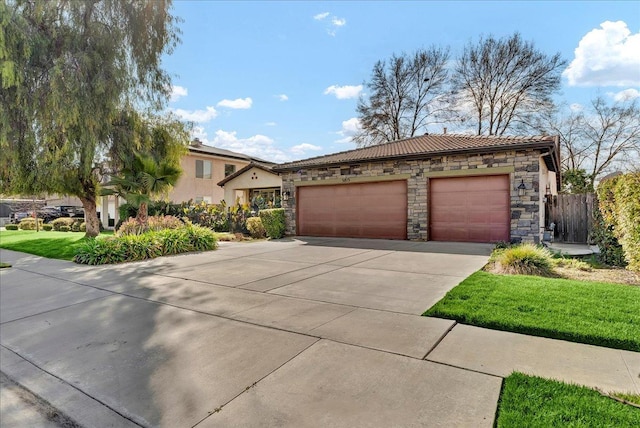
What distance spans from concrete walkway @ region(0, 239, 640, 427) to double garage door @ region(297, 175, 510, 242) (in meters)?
6.29

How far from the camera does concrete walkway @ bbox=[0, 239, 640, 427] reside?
2543 millimetres

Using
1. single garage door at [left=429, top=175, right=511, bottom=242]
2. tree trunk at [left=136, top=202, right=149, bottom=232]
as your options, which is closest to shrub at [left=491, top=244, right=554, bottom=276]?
single garage door at [left=429, top=175, right=511, bottom=242]

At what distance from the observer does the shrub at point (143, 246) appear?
938cm

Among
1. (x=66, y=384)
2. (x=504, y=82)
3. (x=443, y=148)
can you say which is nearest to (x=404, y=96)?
(x=504, y=82)

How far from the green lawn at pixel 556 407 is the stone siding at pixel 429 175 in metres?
9.53

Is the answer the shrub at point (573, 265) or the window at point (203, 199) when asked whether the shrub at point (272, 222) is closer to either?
the shrub at point (573, 265)

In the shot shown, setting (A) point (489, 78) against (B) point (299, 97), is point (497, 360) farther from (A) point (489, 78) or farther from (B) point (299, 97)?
(A) point (489, 78)

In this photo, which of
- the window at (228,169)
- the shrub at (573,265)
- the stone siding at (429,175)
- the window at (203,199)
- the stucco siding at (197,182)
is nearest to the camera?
the shrub at (573,265)

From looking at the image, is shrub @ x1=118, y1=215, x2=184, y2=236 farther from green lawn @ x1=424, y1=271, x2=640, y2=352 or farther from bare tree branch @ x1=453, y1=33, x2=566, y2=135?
bare tree branch @ x1=453, y1=33, x2=566, y2=135

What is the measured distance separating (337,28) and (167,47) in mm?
7184

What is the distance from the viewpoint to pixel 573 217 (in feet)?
43.1

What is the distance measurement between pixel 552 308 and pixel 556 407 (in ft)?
8.16

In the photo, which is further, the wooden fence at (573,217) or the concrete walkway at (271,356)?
the wooden fence at (573,217)

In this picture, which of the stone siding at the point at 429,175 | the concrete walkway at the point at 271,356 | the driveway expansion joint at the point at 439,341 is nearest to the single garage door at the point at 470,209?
the stone siding at the point at 429,175
